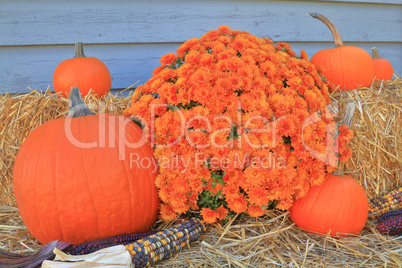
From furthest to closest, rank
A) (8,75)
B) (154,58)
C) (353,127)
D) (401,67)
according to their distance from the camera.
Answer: (401,67)
(154,58)
(8,75)
(353,127)

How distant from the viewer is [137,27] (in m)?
2.70

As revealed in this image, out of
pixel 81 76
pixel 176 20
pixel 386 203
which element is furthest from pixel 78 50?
pixel 386 203

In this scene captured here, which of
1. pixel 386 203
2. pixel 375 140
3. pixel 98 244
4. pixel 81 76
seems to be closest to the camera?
pixel 98 244

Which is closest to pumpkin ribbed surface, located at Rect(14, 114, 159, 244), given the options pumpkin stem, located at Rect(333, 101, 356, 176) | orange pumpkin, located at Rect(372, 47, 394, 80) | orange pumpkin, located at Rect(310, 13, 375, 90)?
pumpkin stem, located at Rect(333, 101, 356, 176)

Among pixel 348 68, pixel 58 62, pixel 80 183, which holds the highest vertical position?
pixel 58 62

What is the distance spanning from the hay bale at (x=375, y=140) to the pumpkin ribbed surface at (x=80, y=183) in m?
1.19

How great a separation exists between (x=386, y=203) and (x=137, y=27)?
213cm

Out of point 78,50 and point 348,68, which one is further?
point 78,50

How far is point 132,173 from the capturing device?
4.82 ft

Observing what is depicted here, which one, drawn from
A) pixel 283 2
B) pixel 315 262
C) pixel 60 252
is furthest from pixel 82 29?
pixel 315 262

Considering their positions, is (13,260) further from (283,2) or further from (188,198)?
(283,2)

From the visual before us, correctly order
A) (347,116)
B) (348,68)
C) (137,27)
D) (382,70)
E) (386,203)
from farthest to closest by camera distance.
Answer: (137,27) < (382,70) < (348,68) < (386,203) < (347,116)

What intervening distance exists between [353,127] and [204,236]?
106cm

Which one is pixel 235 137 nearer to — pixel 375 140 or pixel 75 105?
pixel 75 105
